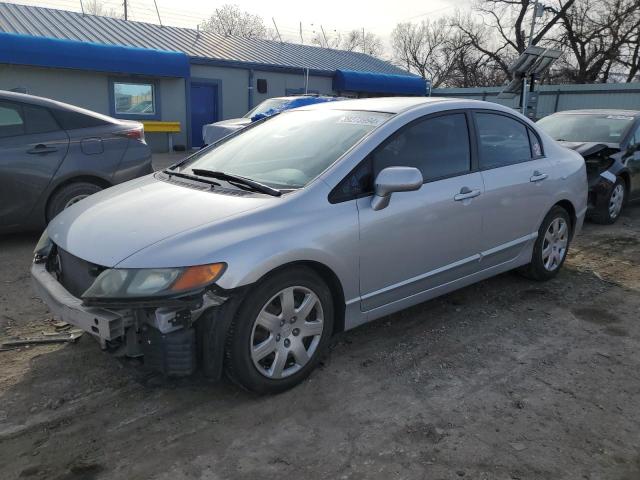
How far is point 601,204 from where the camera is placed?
7.52 meters

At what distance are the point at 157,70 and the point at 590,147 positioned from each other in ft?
41.3

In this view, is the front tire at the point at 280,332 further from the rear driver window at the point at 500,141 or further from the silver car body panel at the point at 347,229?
the rear driver window at the point at 500,141

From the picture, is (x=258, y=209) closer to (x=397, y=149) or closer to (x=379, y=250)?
(x=379, y=250)

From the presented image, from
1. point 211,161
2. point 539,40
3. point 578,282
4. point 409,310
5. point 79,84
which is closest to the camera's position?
point 211,161

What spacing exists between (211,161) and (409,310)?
191cm

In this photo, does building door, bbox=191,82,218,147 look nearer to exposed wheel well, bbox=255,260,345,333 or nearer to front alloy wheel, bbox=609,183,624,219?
front alloy wheel, bbox=609,183,624,219

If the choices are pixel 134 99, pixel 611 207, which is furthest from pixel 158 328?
pixel 134 99

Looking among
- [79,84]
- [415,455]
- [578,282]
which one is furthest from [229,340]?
[79,84]

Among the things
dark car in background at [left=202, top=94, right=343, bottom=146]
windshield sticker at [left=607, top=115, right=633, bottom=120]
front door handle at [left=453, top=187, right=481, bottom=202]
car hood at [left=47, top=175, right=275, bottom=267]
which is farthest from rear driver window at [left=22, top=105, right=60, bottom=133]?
windshield sticker at [left=607, top=115, right=633, bottom=120]

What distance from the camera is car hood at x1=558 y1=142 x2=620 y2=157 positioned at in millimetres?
7441

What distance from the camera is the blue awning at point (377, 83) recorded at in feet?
67.9

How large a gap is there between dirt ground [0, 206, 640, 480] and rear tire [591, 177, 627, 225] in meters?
3.71

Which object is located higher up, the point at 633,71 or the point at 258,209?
the point at 633,71

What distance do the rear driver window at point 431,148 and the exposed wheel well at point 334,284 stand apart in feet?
2.46
